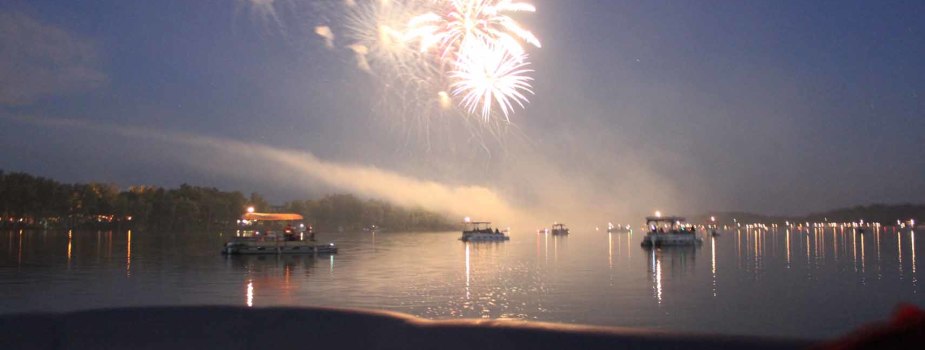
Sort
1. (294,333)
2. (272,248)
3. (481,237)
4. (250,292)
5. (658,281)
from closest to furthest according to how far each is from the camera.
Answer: (294,333) < (250,292) < (658,281) < (272,248) < (481,237)

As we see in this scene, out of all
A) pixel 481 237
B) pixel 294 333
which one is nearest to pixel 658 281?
pixel 294 333

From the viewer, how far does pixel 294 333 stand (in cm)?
811

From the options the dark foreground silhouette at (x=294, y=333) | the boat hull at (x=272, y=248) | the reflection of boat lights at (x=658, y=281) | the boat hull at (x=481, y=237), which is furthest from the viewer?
the boat hull at (x=481, y=237)

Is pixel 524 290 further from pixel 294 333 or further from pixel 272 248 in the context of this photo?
pixel 272 248

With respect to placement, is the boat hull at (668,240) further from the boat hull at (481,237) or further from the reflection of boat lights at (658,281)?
the boat hull at (481,237)

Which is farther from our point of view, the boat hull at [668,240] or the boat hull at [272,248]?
the boat hull at [668,240]

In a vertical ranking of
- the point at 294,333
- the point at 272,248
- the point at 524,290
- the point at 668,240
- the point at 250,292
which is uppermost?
the point at 294,333

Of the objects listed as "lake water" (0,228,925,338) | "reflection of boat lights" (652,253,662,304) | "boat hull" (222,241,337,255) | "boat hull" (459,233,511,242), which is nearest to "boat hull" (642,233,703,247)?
"reflection of boat lights" (652,253,662,304)

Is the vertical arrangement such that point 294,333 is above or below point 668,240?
above

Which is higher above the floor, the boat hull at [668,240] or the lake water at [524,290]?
the boat hull at [668,240]

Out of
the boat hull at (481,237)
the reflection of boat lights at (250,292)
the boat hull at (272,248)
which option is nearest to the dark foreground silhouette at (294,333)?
the reflection of boat lights at (250,292)

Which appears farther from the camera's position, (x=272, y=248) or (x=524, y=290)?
(x=272, y=248)

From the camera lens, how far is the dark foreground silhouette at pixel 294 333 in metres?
7.43

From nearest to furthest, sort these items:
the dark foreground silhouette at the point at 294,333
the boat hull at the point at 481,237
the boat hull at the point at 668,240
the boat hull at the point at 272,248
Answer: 1. the dark foreground silhouette at the point at 294,333
2. the boat hull at the point at 272,248
3. the boat hull at the point at 668,240
4. the boat hull at the point at 481,237
